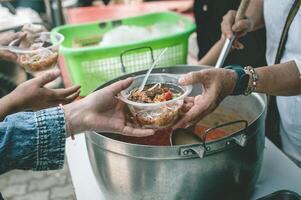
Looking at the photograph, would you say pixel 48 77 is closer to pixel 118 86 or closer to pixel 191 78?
pixel 118 86

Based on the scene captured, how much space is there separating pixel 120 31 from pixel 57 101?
675 millimetres

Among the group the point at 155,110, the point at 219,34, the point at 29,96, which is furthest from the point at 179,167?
the point at 219,34

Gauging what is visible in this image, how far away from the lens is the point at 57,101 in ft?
4.01

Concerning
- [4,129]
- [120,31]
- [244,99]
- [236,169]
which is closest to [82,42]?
[120,31]

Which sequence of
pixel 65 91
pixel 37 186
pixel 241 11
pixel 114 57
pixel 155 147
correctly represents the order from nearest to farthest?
pixel 155 147
pixel 65 91
pixel 241 11
pixel 114 57
pixel 37 186

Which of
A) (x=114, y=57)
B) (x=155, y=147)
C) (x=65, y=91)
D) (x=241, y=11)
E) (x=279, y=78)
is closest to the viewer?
(x=155, y=147)

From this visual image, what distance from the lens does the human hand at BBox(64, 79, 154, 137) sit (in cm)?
92

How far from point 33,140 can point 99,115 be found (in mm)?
190

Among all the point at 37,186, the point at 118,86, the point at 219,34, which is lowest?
the point at 37,186

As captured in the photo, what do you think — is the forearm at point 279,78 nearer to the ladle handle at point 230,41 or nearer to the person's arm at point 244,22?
the ladle handle at point 230,41

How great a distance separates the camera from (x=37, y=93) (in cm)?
114

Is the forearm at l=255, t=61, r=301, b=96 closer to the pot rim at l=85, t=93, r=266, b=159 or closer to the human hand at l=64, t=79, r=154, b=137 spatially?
the pot rim at l=85, t=93, r=266, b=159

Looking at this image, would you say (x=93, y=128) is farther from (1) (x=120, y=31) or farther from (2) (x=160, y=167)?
(1) (x=120, y=31)

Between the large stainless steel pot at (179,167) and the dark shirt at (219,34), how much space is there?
3.24 ft
